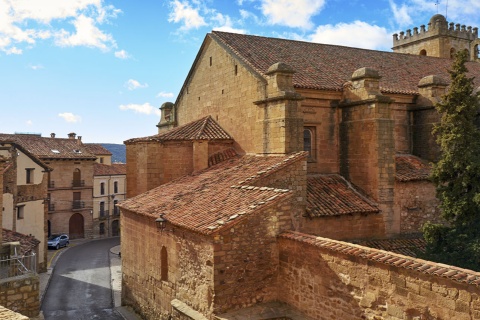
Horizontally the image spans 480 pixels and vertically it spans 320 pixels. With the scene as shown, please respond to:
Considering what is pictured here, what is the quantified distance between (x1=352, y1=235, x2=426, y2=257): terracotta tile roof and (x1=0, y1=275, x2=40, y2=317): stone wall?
9751mm

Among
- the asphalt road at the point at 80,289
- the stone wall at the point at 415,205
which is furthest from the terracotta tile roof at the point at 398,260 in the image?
the asphalt road at the point at 80,289

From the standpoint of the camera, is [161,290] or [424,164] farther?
[424,164]

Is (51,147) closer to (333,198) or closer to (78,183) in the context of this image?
(78,183)

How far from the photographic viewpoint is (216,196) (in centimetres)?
1203

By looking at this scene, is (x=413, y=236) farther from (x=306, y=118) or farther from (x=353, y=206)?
(x=306, y=118)

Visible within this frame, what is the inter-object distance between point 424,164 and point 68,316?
14.7 metres

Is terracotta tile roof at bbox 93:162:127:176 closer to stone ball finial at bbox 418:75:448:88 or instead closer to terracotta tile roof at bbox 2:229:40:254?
terracotta tile roof at bbox 2:229:40:254

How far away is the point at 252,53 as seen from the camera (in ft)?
57.2

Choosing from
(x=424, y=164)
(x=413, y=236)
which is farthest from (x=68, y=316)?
(x=424, y=164)

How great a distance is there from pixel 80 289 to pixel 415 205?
15676 millimetres

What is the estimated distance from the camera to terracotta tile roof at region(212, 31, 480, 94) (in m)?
16.6

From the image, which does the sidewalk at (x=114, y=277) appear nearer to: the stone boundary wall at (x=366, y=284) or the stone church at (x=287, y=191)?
the stone church at (x=287, y=191)

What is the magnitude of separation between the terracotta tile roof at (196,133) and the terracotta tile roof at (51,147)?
20844 millimetres

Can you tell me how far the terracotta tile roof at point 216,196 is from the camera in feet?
33.5
